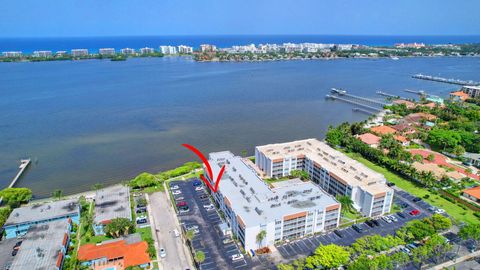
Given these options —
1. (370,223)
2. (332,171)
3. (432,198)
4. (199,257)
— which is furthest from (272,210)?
(432,198)

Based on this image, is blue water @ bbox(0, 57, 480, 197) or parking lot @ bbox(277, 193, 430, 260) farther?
blue water @ bbox(0, 57, 480, 197)

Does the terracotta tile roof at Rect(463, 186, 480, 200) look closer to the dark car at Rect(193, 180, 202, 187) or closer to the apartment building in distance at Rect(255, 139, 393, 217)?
the apartment building in distance at Rect(255, 139, 393, 217)

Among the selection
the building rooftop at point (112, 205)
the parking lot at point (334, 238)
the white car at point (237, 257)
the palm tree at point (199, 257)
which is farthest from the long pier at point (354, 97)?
the palm tree at point (199, 257)

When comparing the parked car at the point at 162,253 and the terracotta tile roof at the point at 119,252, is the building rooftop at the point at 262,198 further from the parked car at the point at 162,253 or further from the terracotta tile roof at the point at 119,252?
the terracotta tile roof at the point at 119,252

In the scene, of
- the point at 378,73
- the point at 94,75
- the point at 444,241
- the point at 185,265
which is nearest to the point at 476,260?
the point at 444,241

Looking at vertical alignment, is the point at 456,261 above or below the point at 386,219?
above

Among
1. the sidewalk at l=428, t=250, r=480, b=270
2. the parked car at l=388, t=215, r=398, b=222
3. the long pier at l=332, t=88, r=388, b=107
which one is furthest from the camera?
the long pier at l=332, t=88, r=388, b=107

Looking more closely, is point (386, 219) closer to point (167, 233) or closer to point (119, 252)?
point (167, 233)

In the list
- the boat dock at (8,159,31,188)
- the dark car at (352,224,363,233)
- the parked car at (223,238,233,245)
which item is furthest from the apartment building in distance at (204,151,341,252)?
the boat dock at (8,159,31,188)
